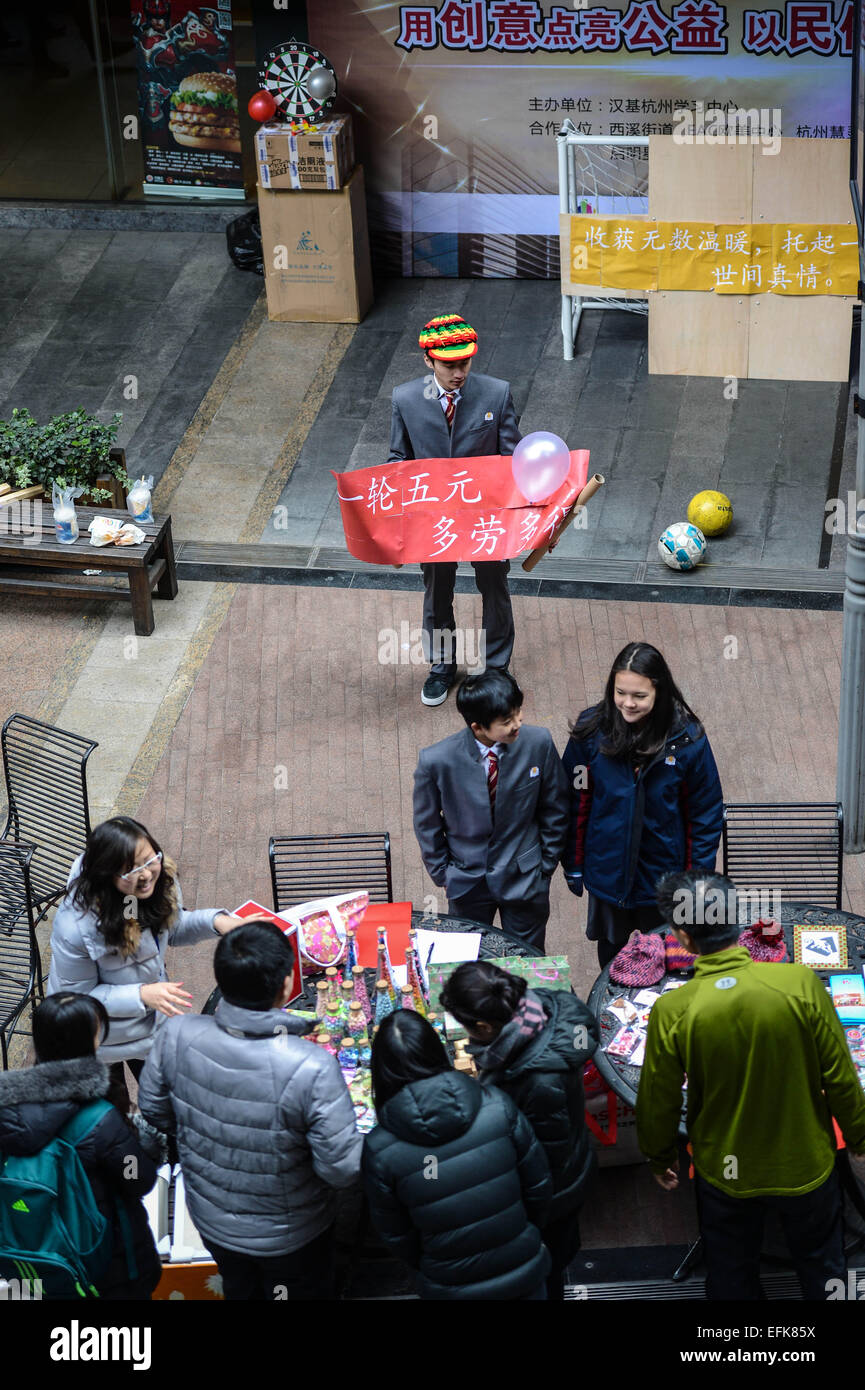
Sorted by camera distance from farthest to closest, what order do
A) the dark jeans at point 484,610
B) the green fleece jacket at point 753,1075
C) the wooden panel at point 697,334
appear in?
the wooden panel at point 697,334, the dark jeans at point 484,610, the green fleece jacket at point 753,1075

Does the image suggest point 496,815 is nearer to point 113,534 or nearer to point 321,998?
point 321,998

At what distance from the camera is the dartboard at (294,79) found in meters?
12.7

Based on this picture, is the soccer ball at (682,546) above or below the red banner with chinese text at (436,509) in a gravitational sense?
below

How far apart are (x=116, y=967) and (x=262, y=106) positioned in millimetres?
8654

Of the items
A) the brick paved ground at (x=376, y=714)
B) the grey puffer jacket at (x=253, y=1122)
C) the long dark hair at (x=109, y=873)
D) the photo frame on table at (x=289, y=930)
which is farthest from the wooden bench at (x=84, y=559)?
the grey puffer jacket at (x=253, y=1122)

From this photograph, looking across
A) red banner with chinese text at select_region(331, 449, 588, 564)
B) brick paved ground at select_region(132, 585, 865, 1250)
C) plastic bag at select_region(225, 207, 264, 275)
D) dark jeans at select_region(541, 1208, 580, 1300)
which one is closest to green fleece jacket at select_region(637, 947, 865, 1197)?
dark jeans at select_region(541, 1208, 580, 1300)

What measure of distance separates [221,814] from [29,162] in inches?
359

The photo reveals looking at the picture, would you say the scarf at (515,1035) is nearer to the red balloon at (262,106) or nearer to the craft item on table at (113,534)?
the craft item on table at (113,534)

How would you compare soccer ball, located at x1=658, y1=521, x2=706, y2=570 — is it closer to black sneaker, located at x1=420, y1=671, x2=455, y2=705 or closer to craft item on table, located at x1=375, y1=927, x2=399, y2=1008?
black sneaker, located at x1=420, y1=671, x2=455, y2=705

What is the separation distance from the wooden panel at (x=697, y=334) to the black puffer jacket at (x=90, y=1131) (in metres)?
8.77

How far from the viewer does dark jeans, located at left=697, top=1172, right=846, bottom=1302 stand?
5402mm

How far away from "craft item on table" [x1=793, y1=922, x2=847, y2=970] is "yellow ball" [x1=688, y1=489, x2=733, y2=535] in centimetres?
475
